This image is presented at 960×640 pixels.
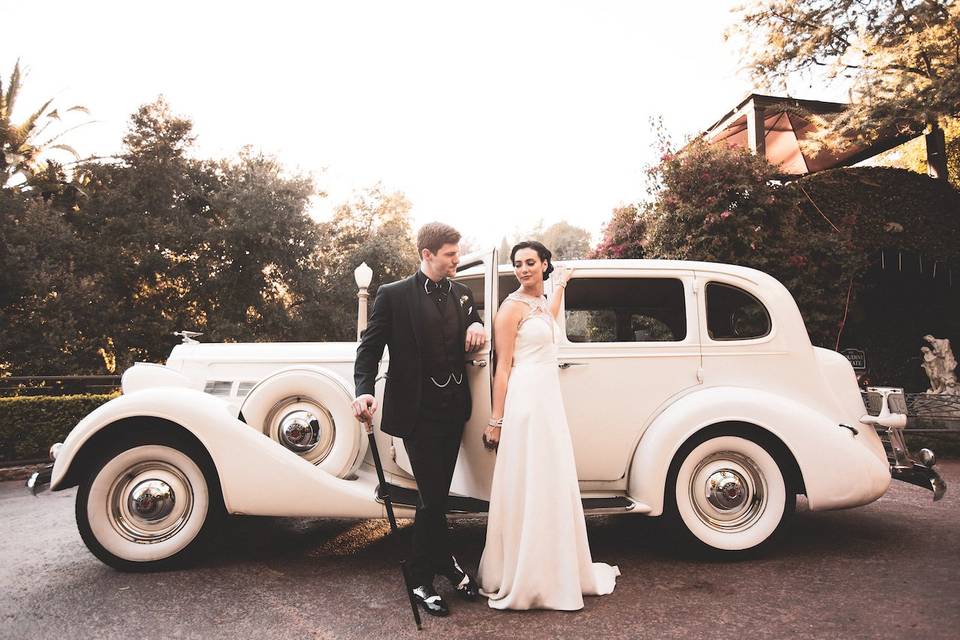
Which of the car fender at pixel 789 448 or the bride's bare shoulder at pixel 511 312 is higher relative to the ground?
the bride's bare shoulder at pixel 511 312

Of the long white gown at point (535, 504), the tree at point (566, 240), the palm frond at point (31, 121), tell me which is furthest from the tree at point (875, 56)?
the tree at point (566, 240)

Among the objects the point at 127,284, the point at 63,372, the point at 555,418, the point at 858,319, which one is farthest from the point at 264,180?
the point at 555,418

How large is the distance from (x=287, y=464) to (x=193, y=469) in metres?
0.65

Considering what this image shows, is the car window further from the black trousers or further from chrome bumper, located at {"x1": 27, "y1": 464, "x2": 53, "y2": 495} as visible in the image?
chrome bumper, located at {"x1": 27, "y1": 464, "x2": 53, "y2": 495}

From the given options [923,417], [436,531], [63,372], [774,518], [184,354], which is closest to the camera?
[436,531]

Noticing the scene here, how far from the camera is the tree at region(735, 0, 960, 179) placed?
10188 millimetres

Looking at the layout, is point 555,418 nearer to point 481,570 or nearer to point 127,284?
point 481,570

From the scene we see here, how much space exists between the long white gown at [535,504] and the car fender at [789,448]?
2.59 ft

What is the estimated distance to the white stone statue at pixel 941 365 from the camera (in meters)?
9.98

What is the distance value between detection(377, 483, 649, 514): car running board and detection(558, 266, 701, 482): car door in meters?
0.24

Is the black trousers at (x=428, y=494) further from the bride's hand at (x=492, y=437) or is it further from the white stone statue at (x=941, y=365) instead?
the white stone statue at (x=941, y=365)

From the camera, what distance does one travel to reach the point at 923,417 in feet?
30.6

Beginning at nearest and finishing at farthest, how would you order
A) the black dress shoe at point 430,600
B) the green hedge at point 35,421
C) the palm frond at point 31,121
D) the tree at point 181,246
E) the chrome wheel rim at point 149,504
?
the black dress shoe at point 430,600, the chrome wheel rim at point 149,504, the green hedge at point 35,421, the tree at point 181,246, the palm frond at point 31,121

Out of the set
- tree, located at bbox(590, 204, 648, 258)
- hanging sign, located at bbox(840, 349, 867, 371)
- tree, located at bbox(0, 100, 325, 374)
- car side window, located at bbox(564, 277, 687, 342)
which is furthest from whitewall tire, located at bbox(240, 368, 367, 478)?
tree, located at bbox(0, 100, 325, 374)
